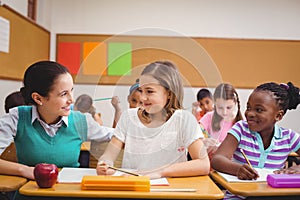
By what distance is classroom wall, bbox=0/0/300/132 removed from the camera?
225 inches

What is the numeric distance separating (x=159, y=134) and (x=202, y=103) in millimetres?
211

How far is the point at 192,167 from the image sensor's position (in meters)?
1.71

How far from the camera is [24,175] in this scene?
162 cm

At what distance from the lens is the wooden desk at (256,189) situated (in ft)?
4.76

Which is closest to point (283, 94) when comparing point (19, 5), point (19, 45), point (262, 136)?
point (262, 136)

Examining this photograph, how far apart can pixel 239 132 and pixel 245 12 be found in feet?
13.5

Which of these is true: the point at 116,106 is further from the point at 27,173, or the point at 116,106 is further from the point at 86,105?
the point at 27,173

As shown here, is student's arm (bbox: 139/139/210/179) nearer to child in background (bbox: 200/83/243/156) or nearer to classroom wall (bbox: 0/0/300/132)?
child in background (bbox: 200/83/243/156)

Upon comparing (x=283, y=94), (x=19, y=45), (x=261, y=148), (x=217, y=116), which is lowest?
(x=261, y=148)

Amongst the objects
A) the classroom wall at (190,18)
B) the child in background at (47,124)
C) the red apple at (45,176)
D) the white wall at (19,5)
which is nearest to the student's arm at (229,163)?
the child in background at (47,124)

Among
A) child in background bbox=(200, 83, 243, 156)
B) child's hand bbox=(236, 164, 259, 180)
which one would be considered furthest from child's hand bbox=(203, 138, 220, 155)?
child's hand bbox=(236, 164, 259, 180)

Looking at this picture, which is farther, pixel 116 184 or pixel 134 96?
pixel 134 96

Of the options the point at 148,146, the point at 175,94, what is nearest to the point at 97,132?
the point at 148,146

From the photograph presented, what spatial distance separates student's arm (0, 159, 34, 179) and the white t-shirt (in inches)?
14.6
